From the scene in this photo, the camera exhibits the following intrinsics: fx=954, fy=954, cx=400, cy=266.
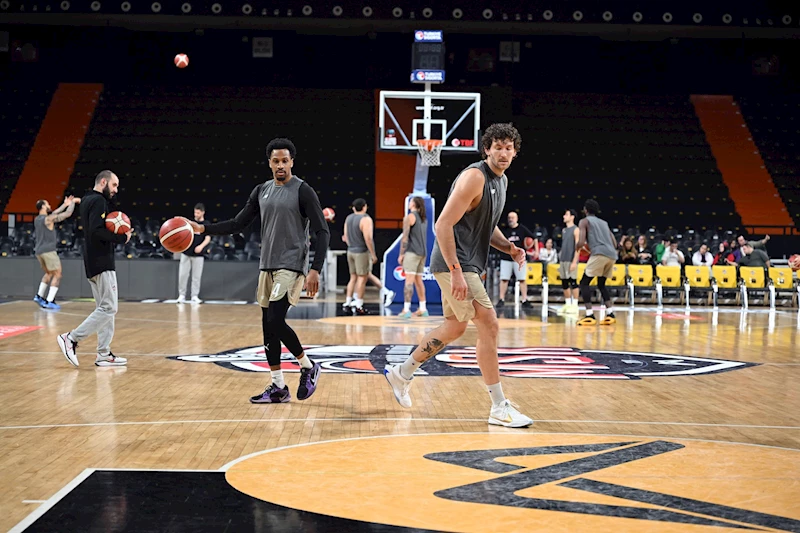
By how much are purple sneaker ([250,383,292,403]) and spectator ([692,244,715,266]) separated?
15887mm

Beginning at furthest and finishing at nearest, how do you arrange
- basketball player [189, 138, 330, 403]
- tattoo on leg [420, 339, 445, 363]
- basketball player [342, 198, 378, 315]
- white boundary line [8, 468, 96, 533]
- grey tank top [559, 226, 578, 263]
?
grey tank top [559, 226, 578, 263], basketball player [342, 198, 378, 315], basketball player [189, 138, 330, 403], tattoo on leg [420, 339, 445, 363], white boundary line [8, 468, 96, 533]

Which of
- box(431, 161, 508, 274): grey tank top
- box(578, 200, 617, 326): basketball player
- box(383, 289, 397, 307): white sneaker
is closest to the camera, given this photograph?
box(431, 161, 508, 274): grey tank top

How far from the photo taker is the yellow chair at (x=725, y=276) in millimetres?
20062

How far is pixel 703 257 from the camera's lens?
21.0 metres

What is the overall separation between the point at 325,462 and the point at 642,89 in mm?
27369

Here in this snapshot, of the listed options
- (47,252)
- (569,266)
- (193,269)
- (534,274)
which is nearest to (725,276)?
(534,274)

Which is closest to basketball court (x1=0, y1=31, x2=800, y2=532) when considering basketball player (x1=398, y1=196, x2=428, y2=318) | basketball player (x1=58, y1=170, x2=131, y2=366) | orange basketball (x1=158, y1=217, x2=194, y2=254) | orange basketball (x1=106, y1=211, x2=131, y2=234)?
basketball player (x1=58, y1=170, x2=131, y2=366)

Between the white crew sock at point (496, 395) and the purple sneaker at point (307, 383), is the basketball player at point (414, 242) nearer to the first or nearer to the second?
the purple sneaker at point (307, 383)

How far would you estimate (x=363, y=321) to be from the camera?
45.4 ft

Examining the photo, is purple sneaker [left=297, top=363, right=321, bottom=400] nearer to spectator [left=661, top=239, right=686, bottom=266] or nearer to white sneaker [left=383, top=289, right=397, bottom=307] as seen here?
white sneaker [left=383, top=289, right=397, bottom=307]

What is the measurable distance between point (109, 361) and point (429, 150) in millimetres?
10393

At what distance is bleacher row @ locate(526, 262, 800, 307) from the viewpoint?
772 inches

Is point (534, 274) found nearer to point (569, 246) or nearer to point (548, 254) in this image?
point (548, 254)

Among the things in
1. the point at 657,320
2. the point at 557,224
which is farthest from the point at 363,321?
the point at 557,224
